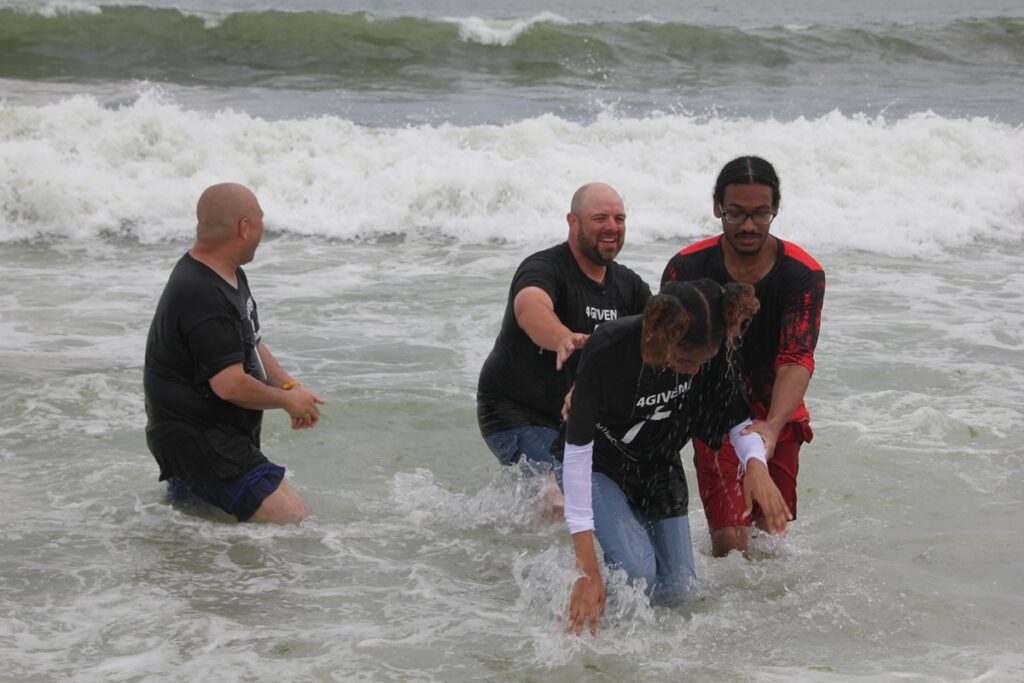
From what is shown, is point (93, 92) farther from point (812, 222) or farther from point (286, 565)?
point (286, 565)

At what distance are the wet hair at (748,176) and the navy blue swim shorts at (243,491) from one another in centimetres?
240

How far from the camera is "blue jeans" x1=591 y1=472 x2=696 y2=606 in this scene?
4.66m

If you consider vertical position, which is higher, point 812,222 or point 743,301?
point 743,301

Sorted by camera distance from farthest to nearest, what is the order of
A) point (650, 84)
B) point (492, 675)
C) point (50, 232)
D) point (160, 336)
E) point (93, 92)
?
point (650, 84), point (93, 92), point (50, 232), point (160, 336), point (492, 675)

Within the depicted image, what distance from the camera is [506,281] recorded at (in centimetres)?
1141

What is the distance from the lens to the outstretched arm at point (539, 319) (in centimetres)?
530

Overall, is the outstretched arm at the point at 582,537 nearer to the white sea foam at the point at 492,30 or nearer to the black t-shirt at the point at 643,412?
the black t-shirt at the point at 643,412

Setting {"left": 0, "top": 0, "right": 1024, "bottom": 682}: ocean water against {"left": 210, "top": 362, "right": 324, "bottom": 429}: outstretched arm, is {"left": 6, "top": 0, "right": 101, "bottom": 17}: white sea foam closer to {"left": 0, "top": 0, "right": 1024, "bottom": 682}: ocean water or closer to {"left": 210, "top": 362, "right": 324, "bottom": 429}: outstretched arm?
{"left": 0, "top": 0, "right": 1024, "bottom": 682}: ocean water

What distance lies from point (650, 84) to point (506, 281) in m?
14.3

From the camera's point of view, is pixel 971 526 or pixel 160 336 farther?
pixel 971 526

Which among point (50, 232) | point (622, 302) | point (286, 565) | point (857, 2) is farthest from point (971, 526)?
point (857, 2)

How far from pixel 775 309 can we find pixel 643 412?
0.87m

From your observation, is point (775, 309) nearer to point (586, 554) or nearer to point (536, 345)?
point (536, 345)

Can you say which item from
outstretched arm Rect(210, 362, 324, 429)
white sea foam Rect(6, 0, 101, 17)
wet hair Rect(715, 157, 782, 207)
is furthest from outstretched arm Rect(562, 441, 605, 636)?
white sea foam Rect(6, 0, 101, 17)
